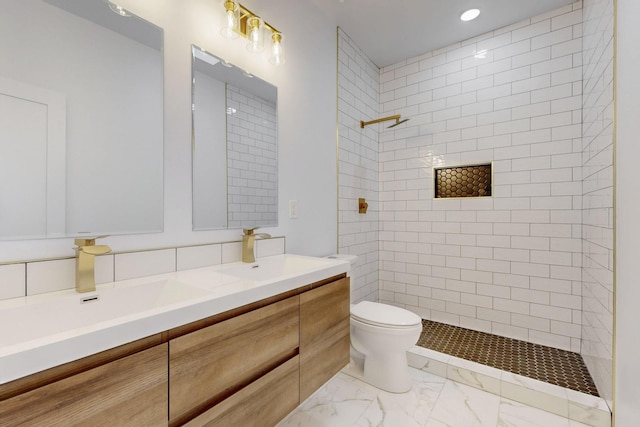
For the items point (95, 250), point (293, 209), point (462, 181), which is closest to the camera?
point (95, 250)

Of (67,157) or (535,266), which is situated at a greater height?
(67,157)

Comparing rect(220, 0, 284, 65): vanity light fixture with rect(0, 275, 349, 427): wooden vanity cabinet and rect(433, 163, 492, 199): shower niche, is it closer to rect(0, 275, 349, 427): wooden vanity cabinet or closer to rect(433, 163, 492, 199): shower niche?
rect(0, 275, 349, 427): wooden vanity cabinet

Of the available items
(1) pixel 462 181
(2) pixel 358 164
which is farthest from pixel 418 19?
(1) pixel 462 181

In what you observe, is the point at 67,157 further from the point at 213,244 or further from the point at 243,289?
the point at 243,289

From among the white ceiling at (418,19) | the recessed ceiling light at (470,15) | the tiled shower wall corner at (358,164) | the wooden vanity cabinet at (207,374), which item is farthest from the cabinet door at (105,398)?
the recessed ceiling light at (470,15)

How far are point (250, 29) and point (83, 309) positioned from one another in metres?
1.57

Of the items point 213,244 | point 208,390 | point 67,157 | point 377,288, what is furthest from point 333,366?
point 377,288

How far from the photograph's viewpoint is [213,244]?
144cm

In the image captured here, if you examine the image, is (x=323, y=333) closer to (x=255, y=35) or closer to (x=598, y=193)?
(x=255, y=35)

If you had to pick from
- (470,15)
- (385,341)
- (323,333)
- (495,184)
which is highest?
(470,15)

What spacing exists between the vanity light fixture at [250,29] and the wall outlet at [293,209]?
0.88m

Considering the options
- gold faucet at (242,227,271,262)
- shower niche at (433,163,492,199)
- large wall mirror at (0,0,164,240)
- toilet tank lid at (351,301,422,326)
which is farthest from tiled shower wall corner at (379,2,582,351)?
large wall mirror at (0,0,164,240)

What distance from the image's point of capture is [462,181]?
8.45ft

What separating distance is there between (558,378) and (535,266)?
818 mm
